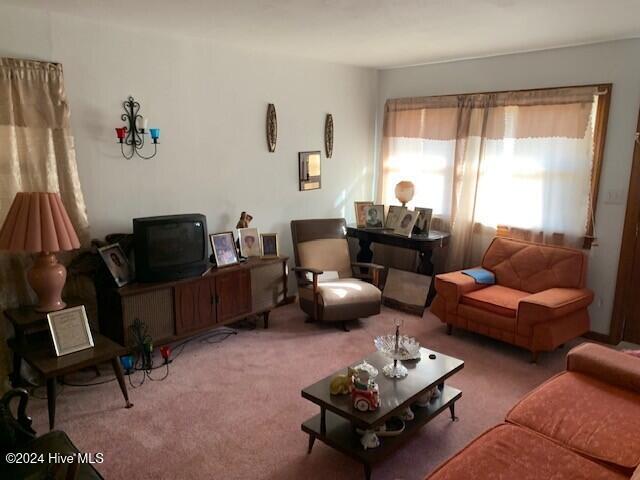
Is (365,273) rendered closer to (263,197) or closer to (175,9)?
(263,197)

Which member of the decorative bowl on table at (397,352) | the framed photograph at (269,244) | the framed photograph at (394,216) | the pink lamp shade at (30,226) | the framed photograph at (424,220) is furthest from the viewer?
the framed photograph at (394,216)

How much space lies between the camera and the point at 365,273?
483 cm

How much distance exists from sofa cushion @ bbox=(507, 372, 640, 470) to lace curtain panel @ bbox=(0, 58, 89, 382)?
9.88 feet

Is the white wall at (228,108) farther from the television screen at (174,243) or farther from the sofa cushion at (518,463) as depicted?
the sofa cushion at (518,463)

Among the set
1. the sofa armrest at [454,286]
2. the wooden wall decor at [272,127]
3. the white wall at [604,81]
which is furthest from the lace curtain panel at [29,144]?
the white wall at [604,81]

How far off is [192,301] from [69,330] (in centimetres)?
94

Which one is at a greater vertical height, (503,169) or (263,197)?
(503,169)

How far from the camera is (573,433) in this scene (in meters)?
1.98

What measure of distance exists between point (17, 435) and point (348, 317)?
2.66 metres

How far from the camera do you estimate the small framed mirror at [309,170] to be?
4.72m

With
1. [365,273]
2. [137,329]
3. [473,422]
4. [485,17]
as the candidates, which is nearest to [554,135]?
[485,17]

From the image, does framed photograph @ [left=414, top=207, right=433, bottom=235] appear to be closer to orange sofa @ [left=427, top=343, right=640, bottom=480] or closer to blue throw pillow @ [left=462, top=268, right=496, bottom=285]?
blue throw pillow @ [left=462, top=268, right=496, bottom=285]

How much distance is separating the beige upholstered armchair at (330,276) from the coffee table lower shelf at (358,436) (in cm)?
149

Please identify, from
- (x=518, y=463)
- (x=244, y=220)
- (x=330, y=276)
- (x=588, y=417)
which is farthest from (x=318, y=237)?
(x=518, y=463)
